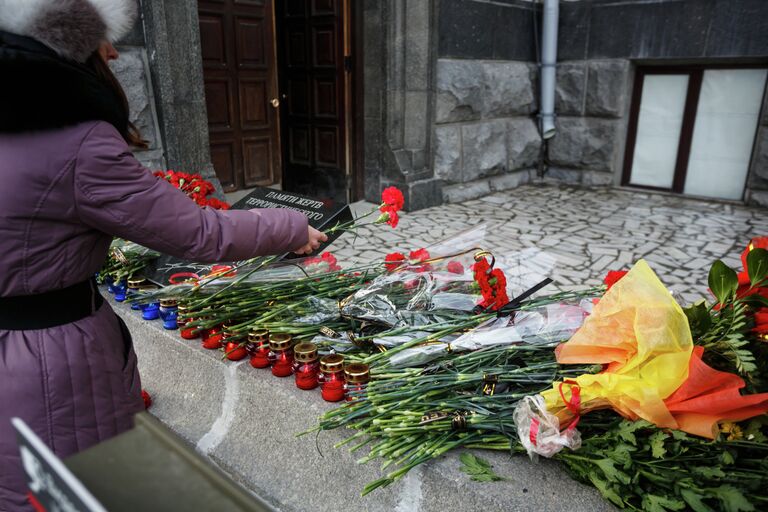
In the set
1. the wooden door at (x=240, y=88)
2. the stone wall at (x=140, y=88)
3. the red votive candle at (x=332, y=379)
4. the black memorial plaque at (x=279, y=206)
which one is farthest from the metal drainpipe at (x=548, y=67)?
the red votive candle at (x=332, y=379)

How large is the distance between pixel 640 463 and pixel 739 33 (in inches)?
283

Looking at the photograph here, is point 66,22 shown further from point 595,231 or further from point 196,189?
point 595,231

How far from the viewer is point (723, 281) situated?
1.67 m

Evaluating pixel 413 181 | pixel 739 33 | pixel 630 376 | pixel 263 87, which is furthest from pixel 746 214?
pixel 630 376

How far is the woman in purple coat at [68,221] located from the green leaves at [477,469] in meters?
0.82

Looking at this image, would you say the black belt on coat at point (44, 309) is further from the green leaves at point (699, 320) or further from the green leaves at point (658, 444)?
the green leaves at point (699, 320)

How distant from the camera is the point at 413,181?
22.8 feet

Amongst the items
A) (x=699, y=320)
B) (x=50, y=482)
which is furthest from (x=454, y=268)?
(x=50, y=482)

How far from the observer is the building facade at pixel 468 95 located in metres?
6.64

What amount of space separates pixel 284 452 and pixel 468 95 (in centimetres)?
621

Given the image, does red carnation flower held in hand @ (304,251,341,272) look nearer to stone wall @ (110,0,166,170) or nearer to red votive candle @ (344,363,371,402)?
red votive candle @ (344,363,371,402)

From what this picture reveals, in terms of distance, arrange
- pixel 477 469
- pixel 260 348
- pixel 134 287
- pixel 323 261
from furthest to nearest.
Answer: pixel 134 287
pixel 323 261
pixel 260 348
pixel 477 469

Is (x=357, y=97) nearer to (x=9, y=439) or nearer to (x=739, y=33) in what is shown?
(x=739, y=33)

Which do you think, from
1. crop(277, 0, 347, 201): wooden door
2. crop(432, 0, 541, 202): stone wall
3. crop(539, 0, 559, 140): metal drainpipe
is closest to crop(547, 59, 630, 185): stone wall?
crop(539, 0, 559, 140): metal drainpipe
